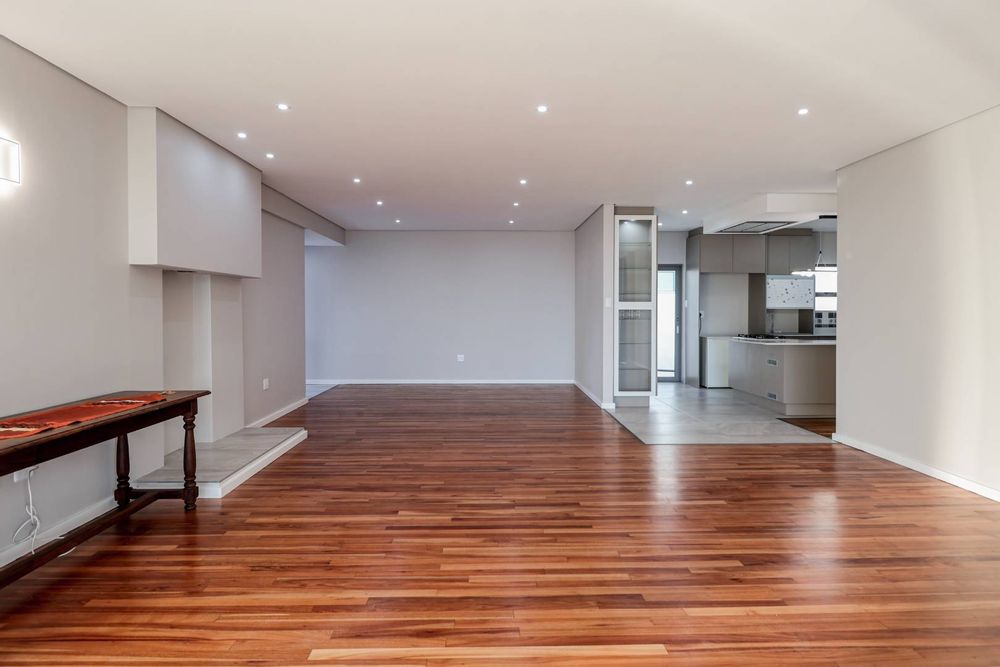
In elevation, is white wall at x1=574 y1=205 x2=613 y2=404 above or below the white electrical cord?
above

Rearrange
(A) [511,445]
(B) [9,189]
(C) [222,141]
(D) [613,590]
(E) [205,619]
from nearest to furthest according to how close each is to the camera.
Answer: (E) [205,619], (D) [613,590], (B) [9,189], (C) [222,141], (A) [511,445]

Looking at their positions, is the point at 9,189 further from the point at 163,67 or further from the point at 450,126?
the point at 450,126

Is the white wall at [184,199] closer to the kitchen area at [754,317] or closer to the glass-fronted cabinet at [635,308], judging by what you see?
the glass-fronted cabinet at [635,308]

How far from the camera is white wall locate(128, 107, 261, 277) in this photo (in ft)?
12.2

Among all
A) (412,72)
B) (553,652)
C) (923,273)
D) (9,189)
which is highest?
(412,72)

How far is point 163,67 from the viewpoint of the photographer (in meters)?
3.10

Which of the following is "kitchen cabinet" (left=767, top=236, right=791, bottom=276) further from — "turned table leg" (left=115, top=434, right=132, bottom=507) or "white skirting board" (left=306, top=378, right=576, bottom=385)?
"turned table leg" (left=115, top=434, right=132, bottom=507)

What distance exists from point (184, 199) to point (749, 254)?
8.13 metres

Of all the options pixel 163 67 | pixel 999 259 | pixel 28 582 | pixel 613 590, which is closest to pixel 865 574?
pixel 613 590

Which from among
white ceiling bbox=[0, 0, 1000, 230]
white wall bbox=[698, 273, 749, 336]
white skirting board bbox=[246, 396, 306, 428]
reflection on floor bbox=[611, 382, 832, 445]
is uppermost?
white ceiling bbox=[0, 0, 1000, 230]

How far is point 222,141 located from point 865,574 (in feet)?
17.2

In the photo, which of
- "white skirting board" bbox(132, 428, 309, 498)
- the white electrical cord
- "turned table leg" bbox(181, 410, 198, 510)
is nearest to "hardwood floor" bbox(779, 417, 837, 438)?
"white skirting board" bbox(132, 428, 309, 498)

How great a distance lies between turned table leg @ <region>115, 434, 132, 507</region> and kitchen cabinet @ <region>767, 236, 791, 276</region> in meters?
8.97

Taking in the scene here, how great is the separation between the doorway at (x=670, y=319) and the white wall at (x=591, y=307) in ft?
5.78
